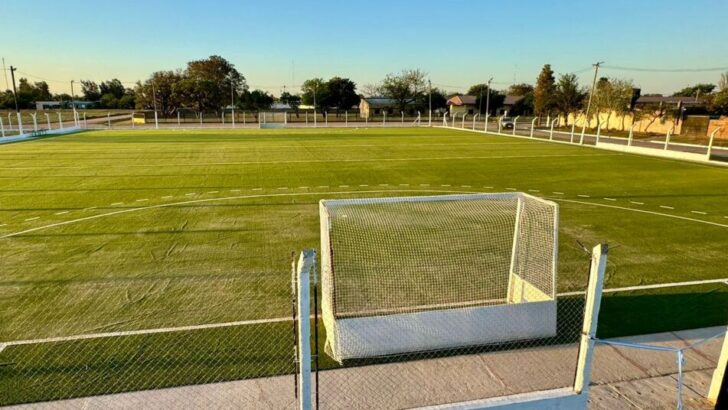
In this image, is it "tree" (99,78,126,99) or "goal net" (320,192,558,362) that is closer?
"goal net" (320,192,558,362)

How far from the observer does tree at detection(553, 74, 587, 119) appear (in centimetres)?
6072

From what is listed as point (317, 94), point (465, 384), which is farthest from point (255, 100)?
point (465, 384)

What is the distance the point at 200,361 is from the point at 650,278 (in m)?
7.48

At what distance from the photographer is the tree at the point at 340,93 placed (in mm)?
87062

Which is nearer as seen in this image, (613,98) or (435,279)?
(435,279)

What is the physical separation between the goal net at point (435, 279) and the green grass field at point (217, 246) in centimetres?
91

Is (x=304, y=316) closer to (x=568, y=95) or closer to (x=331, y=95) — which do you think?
(x=568, y=95)

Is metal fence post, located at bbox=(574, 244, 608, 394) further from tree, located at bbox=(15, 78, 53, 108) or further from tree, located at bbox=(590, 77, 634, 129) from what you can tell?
tree, located at bbox=(15, 78, 53, 108)

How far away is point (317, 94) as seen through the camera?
287 ft

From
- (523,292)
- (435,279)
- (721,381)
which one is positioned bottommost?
(435,279)

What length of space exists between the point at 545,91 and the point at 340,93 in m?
38.8

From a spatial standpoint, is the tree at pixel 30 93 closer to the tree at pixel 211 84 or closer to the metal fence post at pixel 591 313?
the tree at pixel 211 84

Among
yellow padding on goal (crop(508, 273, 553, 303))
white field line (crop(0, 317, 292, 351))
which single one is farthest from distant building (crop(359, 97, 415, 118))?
white field line (crop(0, 317, 292, 351))

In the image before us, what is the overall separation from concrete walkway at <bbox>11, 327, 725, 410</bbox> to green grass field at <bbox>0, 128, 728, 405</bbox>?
283mm
